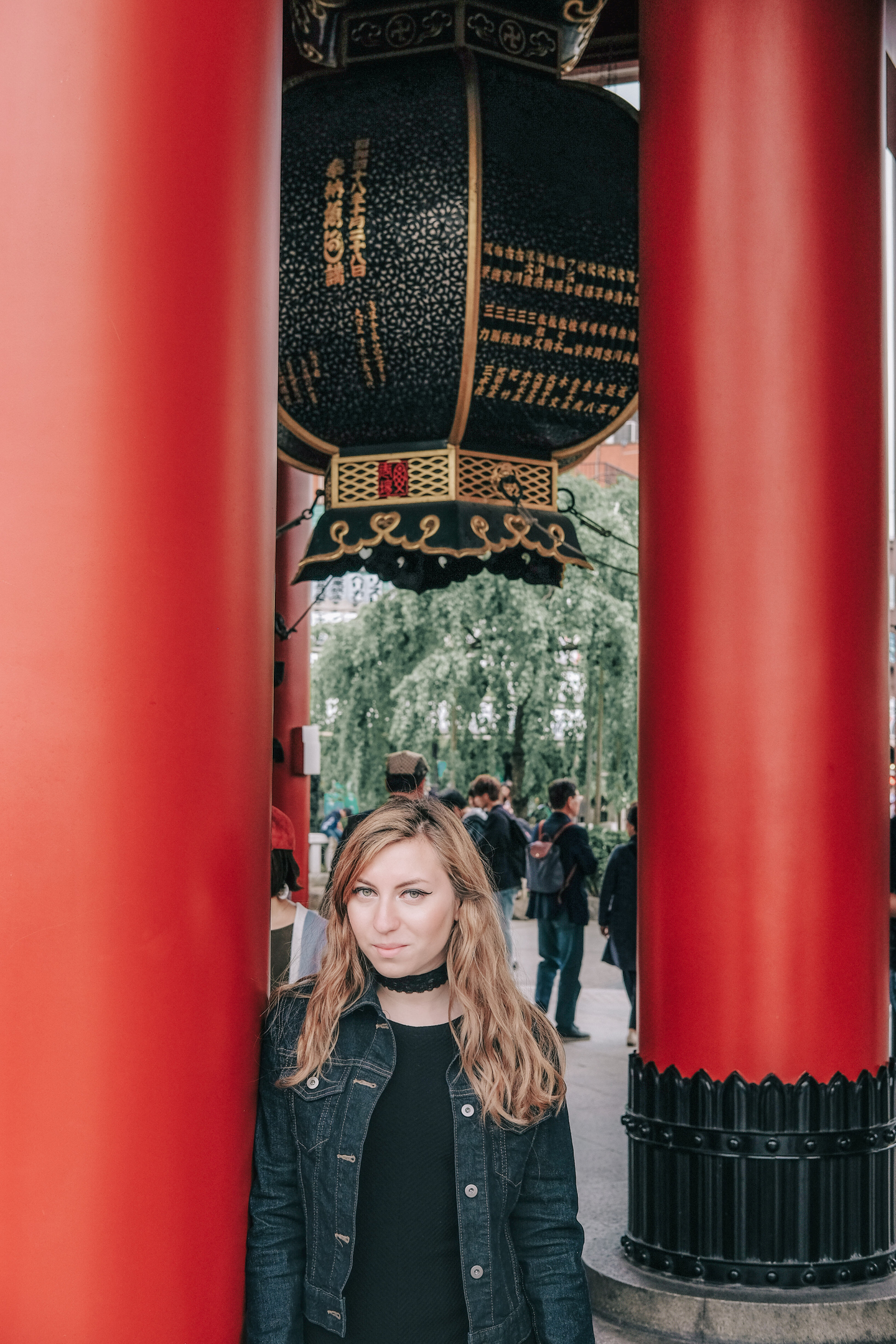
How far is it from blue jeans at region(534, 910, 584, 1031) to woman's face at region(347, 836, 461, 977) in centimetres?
593

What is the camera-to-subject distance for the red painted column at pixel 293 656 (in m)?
8.21

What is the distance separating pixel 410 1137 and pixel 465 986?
226mm

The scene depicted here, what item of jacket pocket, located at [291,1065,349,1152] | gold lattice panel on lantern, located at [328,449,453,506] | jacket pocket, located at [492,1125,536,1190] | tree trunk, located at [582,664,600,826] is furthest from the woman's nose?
tree trunk, located at [582,664,600,826]

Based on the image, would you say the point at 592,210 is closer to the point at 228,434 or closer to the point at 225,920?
the point at 228,434

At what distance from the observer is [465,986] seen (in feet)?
6.25

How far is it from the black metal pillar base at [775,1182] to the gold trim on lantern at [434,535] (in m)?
1.65

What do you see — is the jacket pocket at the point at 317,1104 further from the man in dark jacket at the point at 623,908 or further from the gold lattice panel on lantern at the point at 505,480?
the man in dark jacket at the point at 623,908

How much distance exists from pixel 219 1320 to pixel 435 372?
2.78 meters

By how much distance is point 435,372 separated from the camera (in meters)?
3.82

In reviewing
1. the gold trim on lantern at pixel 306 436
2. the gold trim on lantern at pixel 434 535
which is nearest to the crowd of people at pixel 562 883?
the gold trim on lantern at pixel 434 535

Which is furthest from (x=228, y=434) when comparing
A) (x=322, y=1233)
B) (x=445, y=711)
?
(x=445, y=711)

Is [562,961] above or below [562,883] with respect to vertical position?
below

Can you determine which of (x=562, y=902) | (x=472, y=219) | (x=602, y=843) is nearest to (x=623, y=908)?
(x=562, y=902)

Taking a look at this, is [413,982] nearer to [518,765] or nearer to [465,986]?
[465,986]
